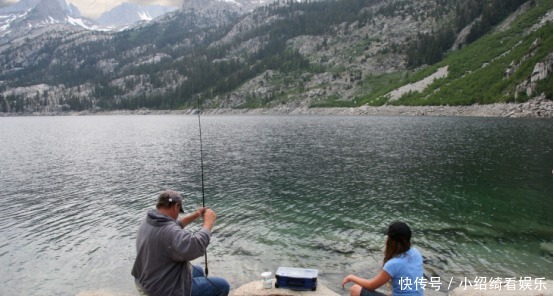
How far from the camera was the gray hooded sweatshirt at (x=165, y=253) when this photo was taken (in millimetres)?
7211

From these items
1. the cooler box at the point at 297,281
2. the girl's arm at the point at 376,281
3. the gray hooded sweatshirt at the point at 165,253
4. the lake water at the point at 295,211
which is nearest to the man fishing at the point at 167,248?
the gray hooded sweatshirt at the point at 165,253

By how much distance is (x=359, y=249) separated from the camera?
58.6 ft

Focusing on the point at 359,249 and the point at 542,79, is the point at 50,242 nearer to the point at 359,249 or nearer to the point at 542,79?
the point at 359,249

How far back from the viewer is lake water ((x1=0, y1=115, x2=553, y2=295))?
1619 centimetres

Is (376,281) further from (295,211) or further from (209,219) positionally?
(295,211)

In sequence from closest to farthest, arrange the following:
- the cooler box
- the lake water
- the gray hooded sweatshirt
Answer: the gray hooded sweatshirt < the cooler box < the lake water

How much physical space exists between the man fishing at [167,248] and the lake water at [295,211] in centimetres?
763

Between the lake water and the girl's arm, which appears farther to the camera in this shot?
the lake water

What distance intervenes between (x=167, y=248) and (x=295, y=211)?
17.9m

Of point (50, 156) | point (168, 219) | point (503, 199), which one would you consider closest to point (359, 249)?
point (168, 219)

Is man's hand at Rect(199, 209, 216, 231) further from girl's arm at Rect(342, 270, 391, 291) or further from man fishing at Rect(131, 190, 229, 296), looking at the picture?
girl's arm at Rect(342, 270, 391, 291)

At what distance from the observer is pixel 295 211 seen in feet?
81.3

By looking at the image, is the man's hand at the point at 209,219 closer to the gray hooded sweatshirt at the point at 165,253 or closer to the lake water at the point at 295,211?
the gray hooded sweatshirt at the point at 165,253

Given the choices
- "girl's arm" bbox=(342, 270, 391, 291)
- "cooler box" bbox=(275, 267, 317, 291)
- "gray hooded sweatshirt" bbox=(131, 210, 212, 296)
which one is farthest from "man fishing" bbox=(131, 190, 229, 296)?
"cooler box" bbox=(275, 267, 317, 291)
